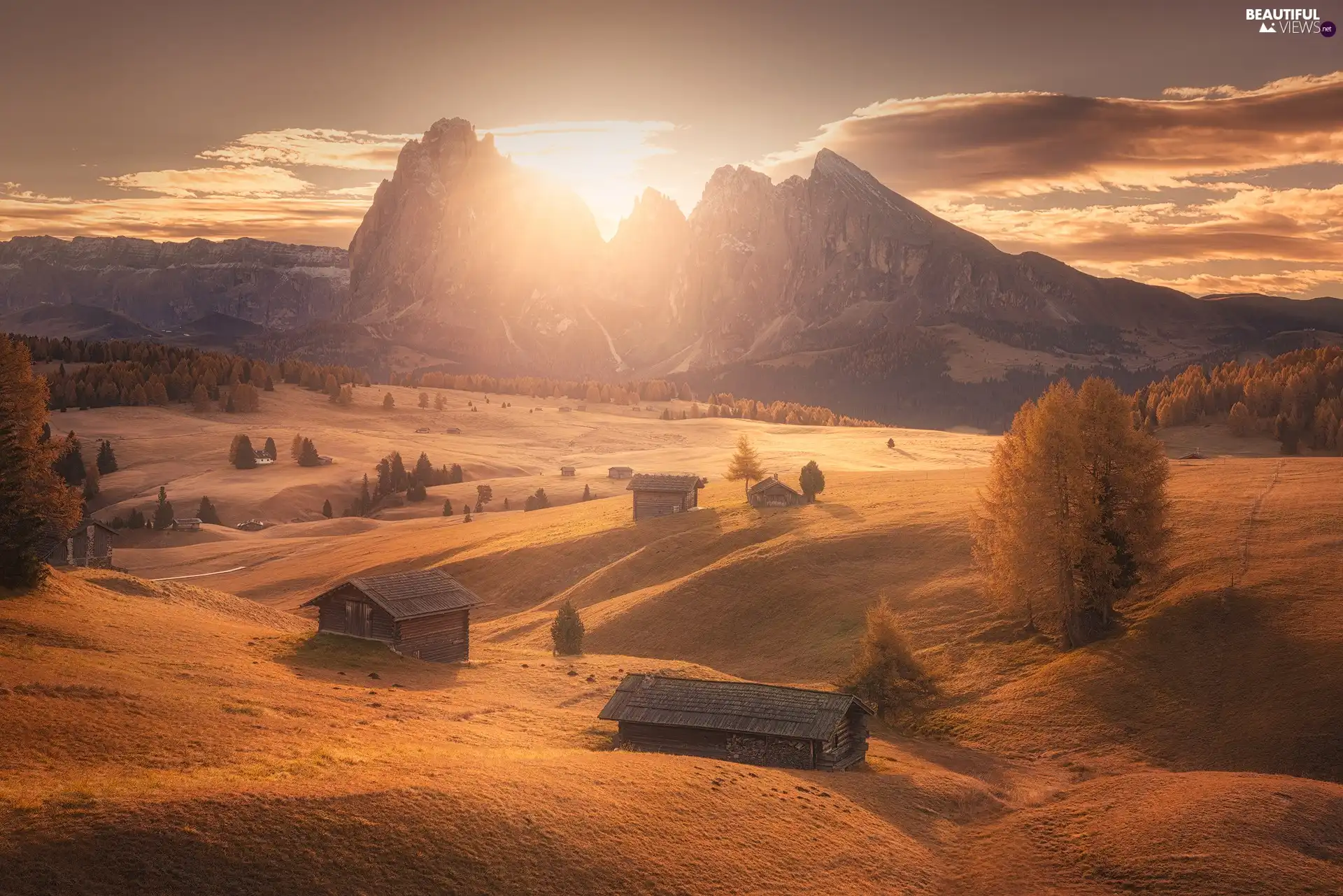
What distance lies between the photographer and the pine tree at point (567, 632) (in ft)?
206

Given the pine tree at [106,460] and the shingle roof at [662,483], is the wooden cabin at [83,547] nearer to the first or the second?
the shingle roof at [662,483]

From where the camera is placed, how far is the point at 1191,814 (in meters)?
32.8

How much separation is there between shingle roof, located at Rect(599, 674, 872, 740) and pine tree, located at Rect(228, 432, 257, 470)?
153405 mm

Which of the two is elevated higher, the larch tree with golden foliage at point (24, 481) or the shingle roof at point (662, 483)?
the larch tree with golden foliage at point (24, 481)

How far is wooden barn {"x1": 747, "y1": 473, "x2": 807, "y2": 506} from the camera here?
95.6m

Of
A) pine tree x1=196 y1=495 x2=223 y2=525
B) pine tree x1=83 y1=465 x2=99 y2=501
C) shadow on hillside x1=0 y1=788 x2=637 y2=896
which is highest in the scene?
shadow on hillside x1=0 y1=788 x2=637 y2=896

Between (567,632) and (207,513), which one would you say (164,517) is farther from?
(567,632)

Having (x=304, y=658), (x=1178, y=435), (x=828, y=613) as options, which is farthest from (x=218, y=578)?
(x=1178, y=435)

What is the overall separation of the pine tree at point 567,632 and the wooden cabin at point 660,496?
119ft

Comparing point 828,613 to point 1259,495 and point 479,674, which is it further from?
point 1259,495

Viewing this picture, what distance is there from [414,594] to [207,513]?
3945 inches

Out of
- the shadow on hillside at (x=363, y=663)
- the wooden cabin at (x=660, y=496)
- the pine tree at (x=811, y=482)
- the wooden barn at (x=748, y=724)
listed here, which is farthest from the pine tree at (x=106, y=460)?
the wooden barn at (x=748, y=724)

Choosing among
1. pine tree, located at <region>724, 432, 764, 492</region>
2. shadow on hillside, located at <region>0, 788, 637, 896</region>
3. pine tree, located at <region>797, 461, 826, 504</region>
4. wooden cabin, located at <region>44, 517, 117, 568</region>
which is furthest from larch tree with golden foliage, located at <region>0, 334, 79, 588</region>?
pine tree, located at <region>724, 432, 764, 492</region>

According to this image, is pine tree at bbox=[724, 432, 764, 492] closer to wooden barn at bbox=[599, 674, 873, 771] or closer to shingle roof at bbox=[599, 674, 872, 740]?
shingle roof at bbox=[599, 674, 872, 740]
